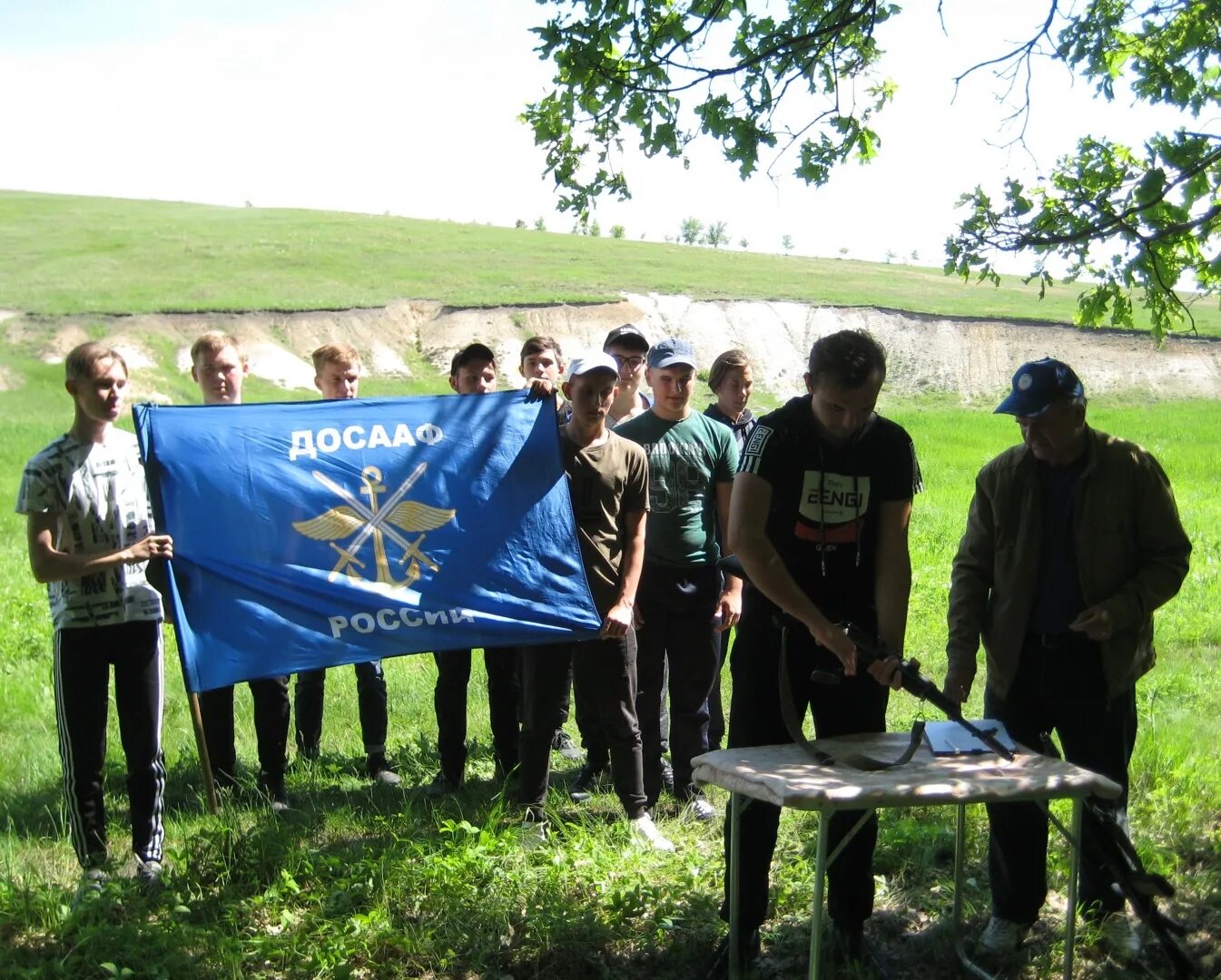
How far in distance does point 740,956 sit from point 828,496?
170cm

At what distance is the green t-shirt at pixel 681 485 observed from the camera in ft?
19.1

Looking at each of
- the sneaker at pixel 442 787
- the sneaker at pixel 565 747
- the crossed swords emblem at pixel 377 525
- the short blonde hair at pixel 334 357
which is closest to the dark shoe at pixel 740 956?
the sneaker at pixel 442 787

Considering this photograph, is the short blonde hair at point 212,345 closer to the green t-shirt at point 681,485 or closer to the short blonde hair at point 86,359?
the short blonde hair at point 86,359

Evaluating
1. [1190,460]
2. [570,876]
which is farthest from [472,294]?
[570,876]

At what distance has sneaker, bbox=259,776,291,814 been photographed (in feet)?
18.6

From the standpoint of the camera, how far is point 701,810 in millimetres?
5668

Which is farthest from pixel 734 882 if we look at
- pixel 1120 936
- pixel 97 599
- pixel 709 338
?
pixel 709 338

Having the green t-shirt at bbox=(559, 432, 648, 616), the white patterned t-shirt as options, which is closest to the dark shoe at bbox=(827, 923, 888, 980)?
the green t-shirt at bbox=(559, 432, 648, 616)

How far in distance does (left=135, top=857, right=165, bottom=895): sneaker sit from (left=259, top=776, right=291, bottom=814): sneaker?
869 millimetres

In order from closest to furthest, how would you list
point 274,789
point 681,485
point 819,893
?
point 819,893 < point 274,789 < point 681,485

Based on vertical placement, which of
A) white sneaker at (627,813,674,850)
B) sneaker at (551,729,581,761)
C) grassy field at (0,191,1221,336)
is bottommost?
sneaker at (551,729,581,761)

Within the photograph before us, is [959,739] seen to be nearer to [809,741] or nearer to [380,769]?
[809,741]

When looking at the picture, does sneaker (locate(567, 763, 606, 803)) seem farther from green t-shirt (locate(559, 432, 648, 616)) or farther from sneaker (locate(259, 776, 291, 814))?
sneaker (locate(259, 776, 291, 814))

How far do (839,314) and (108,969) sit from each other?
1691 inches
